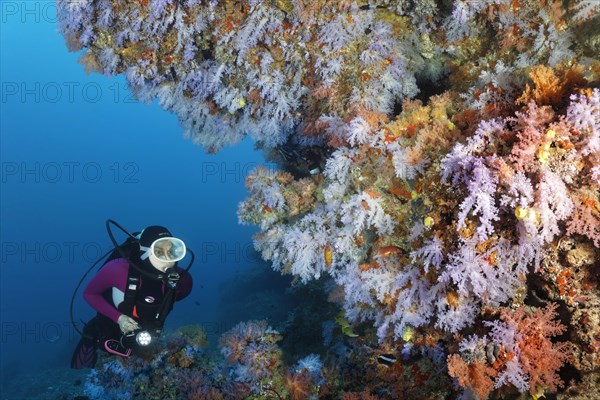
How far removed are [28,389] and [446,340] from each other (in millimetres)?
17501

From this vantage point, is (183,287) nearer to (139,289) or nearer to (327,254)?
(139,289)

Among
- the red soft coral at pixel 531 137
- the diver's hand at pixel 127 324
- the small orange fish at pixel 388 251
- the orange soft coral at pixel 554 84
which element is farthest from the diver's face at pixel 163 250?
the orange soft coral at pixel 554 84

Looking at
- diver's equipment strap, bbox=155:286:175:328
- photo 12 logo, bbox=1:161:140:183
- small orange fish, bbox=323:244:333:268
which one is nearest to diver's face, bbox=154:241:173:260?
diver's equipment strap, bbox=155:286:175:328

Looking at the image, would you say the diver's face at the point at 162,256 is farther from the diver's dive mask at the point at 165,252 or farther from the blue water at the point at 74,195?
the blue water at the point at 74,195

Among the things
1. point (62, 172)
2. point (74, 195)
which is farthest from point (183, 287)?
point (62, 172)

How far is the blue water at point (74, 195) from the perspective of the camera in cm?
3884

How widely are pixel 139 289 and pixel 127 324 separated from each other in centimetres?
52

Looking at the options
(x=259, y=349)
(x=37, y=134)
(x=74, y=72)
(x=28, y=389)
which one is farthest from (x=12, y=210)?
(x=74, y=72)

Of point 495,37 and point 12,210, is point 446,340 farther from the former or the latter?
point 12,210

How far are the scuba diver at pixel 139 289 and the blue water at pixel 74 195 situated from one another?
11163mm

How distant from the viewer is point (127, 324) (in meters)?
5.75

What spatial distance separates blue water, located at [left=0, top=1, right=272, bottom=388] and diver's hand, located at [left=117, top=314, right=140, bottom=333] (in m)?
11.4

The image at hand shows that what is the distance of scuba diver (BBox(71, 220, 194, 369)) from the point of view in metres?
5.72

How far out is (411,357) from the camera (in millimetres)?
4320
